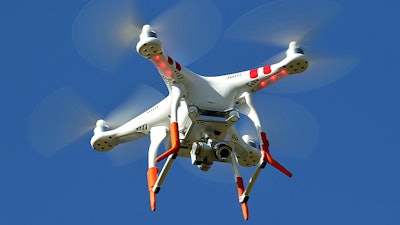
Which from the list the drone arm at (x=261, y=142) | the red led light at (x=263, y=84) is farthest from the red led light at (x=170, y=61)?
the red led light at (x=263, y=84)

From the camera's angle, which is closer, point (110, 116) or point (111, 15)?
point (111, 15)

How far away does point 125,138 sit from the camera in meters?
45.3

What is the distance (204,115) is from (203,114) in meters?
0.04

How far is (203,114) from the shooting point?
4312 cm

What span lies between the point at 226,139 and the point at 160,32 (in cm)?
357

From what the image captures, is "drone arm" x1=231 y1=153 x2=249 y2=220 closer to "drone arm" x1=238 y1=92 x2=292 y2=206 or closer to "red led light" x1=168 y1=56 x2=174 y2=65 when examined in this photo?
"drone arm" x1=238 y1=92 x2=292 y2=206

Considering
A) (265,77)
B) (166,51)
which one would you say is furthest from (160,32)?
(265,77)

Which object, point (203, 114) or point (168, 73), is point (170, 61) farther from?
point (203, 114)

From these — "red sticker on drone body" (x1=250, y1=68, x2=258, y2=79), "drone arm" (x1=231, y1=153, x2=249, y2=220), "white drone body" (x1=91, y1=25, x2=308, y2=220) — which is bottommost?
"drone arm" (x1=231, y1=153, x2=249, y2=220)

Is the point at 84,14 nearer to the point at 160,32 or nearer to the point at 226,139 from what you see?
the point at 160,32

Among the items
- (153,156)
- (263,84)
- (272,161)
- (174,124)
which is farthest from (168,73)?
(272,161)

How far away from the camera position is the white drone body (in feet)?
140

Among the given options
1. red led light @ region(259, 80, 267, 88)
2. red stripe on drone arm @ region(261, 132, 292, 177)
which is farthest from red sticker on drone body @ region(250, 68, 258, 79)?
red stripe on drone arm @ region(261, 132, 292, 177)

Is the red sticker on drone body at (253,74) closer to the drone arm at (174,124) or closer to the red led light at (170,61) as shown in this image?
the drone arm at (174,124)
